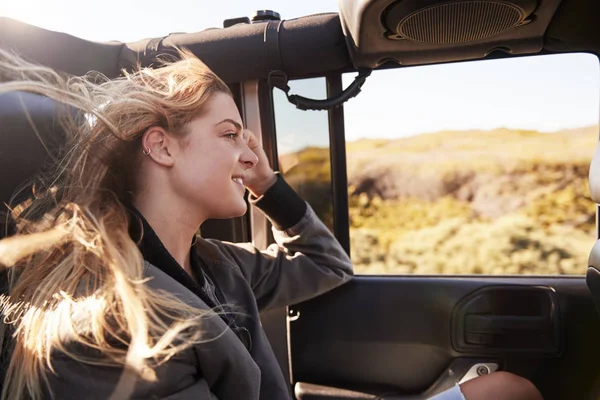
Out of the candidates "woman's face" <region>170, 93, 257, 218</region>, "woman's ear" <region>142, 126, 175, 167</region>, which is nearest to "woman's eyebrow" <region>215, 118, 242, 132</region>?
"woman's face" <region>170, 93, 257, 218</region>

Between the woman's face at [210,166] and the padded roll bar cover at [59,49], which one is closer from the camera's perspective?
the woman's face at [210,166]

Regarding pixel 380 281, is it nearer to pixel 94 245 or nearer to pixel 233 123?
pixel 233 123

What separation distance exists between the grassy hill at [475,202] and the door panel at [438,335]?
174 cm

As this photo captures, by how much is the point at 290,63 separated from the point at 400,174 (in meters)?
2.91

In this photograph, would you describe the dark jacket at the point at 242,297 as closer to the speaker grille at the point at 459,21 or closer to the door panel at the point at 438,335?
the door panel at the point at 438,335

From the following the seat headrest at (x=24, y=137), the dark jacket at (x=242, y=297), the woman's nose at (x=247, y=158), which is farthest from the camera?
the woman's nose at (x=247, y=158)

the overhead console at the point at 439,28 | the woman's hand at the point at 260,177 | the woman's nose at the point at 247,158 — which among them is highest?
the overhead console at the point at 439,28

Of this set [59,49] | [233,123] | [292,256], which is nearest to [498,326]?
[292,256]

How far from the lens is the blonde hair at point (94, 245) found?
937mm

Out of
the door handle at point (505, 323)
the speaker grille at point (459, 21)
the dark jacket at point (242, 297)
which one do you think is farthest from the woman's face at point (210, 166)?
the door handle at point (505, 323)

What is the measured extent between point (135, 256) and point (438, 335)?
1.09 meters

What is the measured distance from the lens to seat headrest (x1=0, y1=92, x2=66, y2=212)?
1077mm

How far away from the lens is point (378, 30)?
1.40 m

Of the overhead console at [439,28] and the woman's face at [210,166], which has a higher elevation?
the overhead console at [439,28]
